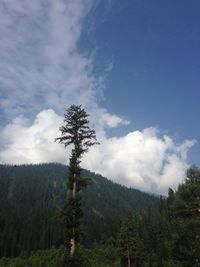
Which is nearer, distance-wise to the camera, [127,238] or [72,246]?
[72,246]

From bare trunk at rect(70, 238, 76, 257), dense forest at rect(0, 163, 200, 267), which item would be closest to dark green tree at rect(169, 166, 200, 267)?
dense forest at rect(0, 163, 200, 267)

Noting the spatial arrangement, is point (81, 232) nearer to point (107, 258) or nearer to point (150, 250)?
point (150, 250)

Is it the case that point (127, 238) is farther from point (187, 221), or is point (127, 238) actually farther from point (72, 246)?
point (72, 246)

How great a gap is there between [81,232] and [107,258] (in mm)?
89595

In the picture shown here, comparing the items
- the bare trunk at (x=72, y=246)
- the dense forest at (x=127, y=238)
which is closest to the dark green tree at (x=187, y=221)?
the dense forest at (x=127, y=238)

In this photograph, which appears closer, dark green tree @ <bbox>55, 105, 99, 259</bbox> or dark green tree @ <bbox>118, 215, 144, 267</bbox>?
dark green tree @ <bbox>55, 105, 99, 259</bbox>

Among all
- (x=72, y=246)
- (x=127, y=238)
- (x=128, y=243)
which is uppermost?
(x=127, y=238)

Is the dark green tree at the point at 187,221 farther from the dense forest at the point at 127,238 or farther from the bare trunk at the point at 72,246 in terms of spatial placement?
the bare trunk at the point at 72,246

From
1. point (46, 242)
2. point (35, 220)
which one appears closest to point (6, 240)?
point (46, 242)

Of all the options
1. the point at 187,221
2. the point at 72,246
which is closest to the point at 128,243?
the point at 187,221

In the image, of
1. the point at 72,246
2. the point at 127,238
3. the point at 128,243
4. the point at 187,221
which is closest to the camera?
the point at 72,246

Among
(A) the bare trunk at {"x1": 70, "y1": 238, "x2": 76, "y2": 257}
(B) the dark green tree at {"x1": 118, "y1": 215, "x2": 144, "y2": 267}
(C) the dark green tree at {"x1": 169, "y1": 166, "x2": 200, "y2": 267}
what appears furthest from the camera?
(B) the dark green tree at {"x1": 118, "y1": 215, "x2": 144, "y2": 267}

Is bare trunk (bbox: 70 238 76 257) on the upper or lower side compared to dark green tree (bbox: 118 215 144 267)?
lower

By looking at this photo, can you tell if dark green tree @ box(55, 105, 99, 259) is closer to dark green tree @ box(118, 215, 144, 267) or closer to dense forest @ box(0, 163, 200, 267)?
dense forest @ box(0, 163, 200, 267)
